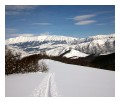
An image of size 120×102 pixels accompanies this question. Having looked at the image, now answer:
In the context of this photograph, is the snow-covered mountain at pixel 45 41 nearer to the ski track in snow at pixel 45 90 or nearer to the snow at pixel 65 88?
the snow at pixel 65 88

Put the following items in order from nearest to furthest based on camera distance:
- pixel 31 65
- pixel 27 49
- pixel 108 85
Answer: pixel 108 85, pixel 27 49, pixel 31 65

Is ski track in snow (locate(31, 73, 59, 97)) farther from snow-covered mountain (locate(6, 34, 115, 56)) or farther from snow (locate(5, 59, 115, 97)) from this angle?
snow-covered mountain (locate(6, 34, 115, 56))

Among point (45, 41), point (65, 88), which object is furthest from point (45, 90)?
point (45, 41)

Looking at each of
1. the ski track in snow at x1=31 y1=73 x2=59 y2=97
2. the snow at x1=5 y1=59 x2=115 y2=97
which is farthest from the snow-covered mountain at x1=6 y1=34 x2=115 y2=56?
the ski track in snow at x1=31 y1=73 x2=59 y2=97

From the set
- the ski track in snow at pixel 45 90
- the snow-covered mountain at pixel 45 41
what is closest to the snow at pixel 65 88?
the ski track in snow at pixel 45 90

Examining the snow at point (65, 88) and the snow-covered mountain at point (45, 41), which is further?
the snow-covered mountain at point (45, 41)

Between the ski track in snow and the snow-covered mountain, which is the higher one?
the snow-covered mountain

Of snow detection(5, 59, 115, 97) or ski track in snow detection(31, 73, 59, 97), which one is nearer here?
ski track in snow detection(31, 73, 59, 97)

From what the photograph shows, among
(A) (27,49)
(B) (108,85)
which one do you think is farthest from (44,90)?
(A) (27,49)

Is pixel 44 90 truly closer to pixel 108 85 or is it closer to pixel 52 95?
pixel 52 95

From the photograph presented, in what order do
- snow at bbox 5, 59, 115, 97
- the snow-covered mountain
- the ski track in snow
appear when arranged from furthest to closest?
the snow-covered mountain
snow at bbox 5, 59, 115, 97
the ski track in snow

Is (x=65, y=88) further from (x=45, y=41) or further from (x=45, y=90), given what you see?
(x=45, y=41)
